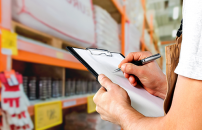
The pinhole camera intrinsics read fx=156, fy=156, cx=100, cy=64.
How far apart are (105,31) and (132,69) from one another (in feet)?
3.69

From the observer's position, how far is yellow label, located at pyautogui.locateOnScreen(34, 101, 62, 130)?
0.78 metres

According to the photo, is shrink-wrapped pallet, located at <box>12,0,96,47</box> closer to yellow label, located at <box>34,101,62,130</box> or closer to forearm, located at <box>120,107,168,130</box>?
yellow label, located at <box>34,101,62,130</box>

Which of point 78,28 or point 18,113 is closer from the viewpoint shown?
point 18,113

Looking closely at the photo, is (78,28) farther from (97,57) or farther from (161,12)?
(161,12)

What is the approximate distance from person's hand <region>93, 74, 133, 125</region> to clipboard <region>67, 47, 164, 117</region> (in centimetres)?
6

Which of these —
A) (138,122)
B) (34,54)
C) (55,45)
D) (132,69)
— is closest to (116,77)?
(132,69)

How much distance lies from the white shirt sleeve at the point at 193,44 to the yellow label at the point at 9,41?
657 mm

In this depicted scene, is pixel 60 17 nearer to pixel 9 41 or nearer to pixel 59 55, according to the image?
pixel 59 55

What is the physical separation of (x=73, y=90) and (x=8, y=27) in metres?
0.72

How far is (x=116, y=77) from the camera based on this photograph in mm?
612

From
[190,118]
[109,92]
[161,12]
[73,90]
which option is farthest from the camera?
[161,12]

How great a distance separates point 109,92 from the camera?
19.3 inches

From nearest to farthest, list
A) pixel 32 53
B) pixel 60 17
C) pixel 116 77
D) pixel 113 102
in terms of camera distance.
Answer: pixel 113 102, pixel 116 77, pixel 32 53, pixel 60 17

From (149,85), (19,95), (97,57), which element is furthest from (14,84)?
(149,85)
